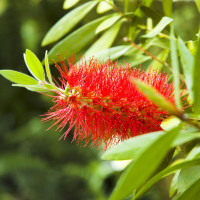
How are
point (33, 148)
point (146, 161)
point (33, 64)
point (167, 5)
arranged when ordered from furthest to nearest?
point (33, 148) < point (167, 5) < point (33, 64) < point (146, 161)

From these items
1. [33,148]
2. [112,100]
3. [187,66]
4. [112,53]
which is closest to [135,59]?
[112,53]

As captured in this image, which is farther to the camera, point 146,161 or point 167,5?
point 167,5

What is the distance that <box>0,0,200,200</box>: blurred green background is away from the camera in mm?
2068

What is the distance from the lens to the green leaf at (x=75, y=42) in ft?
1.91

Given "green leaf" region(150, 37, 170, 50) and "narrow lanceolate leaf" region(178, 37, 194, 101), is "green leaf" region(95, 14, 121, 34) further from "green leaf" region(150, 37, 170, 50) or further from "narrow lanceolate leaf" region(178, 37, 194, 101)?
"narrow lanceolate leaf" region(178, 37, 194, 101)

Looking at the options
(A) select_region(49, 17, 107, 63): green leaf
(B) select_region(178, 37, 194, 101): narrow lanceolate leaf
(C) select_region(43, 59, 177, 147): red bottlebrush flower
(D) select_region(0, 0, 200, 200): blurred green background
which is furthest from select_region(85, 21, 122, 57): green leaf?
(D) select_region(0, 0, 200, 200): blurred green background

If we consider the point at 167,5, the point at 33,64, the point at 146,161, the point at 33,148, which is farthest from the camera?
the point at 33,148

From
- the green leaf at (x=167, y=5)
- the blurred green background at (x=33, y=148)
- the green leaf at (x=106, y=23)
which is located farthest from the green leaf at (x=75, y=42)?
the blurred green background at (x=33, y=148)

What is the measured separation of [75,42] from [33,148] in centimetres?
210

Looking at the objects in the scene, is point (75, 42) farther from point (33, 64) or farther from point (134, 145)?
point (134, 145)

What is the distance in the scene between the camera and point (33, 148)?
8.54 feet

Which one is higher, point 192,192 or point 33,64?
point 33,64

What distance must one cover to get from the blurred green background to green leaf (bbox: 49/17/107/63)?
134 cm

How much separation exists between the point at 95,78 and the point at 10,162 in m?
2.08
